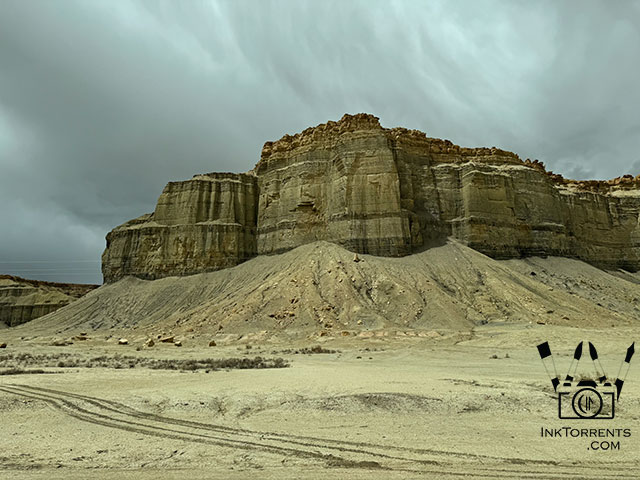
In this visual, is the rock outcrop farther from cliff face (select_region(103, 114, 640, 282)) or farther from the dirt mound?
the dirt mound

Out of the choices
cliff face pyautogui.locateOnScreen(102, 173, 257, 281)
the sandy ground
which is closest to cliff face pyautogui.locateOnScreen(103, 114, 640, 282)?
cliff face pyautogui.locateOnScreen(102, 173, 257, 281)

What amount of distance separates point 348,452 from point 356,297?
94.7 feet

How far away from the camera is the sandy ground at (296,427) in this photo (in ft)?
17.9

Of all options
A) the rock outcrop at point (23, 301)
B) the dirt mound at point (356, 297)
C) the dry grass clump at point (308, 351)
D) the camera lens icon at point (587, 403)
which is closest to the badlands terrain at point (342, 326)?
the dirt mound at point (356, 297)

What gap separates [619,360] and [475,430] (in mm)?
14258

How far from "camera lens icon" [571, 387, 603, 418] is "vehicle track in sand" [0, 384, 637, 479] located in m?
3.13

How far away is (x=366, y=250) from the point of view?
43094 mm

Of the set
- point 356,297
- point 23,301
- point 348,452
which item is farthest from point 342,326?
point 23,301

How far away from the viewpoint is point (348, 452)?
6047mm

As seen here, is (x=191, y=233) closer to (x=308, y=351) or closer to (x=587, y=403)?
(x=308, y=351)

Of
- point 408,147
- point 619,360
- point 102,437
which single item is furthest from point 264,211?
point 102,437

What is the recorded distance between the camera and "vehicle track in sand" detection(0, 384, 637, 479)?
17.4 ft

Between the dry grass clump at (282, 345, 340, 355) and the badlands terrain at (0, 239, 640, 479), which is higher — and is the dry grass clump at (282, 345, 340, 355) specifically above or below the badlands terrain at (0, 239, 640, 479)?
below

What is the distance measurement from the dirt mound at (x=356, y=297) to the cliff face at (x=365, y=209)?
252 centimetres
